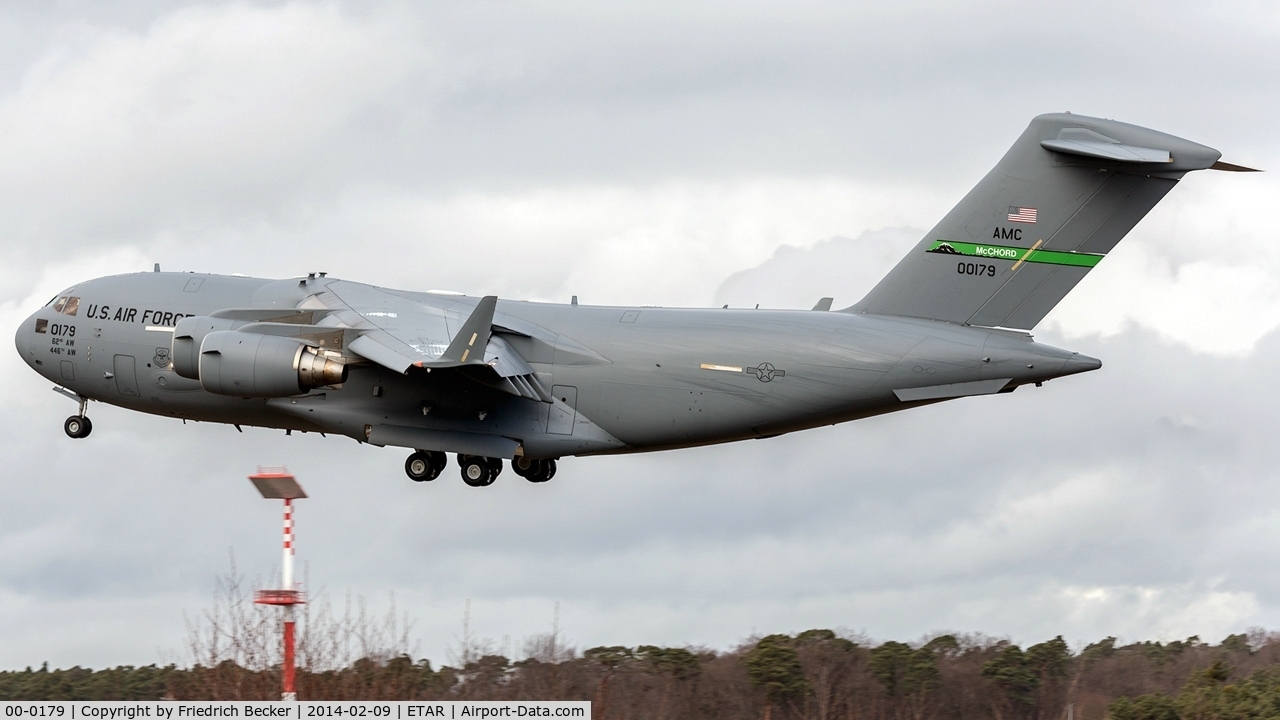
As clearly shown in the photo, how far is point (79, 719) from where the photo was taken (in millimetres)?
13305

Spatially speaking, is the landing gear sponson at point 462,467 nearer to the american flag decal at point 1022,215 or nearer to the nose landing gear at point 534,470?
the nose landing gear at point 534,470

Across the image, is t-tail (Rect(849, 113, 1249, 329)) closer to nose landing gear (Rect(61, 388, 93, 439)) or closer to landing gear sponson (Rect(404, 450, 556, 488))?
landing gear sponson (Rect(404, 450, 556, 488))

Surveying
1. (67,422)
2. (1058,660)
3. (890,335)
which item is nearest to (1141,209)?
(890,335)

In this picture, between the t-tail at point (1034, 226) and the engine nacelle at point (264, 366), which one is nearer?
the t-tail at point (1034, 226)

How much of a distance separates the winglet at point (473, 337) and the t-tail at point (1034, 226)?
12.7ft

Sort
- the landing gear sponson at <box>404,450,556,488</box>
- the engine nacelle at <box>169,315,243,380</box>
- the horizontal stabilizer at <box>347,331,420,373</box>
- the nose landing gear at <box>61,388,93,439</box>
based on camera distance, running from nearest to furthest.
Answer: the horizontal stabilizer at <box>347,331,420,373</box>
the engine nacelle at <box>169,315,243,380</box>
the landing gear sponson at <box>404,450,556,488</box>
the nose landing gear at <box>61,388,93,439</box>

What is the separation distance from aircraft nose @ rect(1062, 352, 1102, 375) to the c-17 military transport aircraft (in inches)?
0.8

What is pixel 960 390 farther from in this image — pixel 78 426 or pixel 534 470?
pixel 78 426

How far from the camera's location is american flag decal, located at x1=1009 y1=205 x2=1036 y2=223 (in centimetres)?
1642

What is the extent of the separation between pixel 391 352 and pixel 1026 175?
6141mm

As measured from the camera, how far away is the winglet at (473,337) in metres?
15.7
